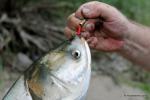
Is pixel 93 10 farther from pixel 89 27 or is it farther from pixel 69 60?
Answer: pixel 69 60

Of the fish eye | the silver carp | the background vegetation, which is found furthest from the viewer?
the background vegetation

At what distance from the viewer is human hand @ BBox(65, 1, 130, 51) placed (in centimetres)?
313

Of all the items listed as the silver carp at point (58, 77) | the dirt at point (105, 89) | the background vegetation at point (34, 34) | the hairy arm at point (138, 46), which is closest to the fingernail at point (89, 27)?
the hairy arm at point (138, 46)

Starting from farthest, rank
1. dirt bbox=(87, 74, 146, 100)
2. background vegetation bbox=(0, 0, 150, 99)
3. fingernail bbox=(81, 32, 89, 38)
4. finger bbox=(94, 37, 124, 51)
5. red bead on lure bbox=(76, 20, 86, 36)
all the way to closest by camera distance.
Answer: background vegetation bbox=(0, 0, 150, 99) → dirt bbox=(87, 74, 146, 100) → finger bbox=(94, 37, 124, 51) → fingernail bbox=(81, 32, 89, 38) → red bead on lure bbox=(76, 20, 86, 36)

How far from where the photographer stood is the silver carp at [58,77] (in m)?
2.61

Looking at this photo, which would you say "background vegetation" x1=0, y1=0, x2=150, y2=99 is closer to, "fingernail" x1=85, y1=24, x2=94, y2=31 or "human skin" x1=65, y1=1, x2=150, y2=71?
"human skin" x1=65, y1=1, x2=150, y2=71

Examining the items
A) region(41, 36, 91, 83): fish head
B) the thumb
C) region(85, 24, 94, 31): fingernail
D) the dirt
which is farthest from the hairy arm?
the dirt

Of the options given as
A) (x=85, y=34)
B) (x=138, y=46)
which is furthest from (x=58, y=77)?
(x=138, y=46)

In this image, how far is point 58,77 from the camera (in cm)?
266

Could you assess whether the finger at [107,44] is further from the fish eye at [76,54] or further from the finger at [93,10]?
A: the fish eye at [76,54]

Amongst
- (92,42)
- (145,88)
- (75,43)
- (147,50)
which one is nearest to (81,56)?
(75,43)

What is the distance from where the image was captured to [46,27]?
6867 mm

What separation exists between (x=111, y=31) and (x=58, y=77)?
77 centimetres

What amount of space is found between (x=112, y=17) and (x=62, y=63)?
0.61m
